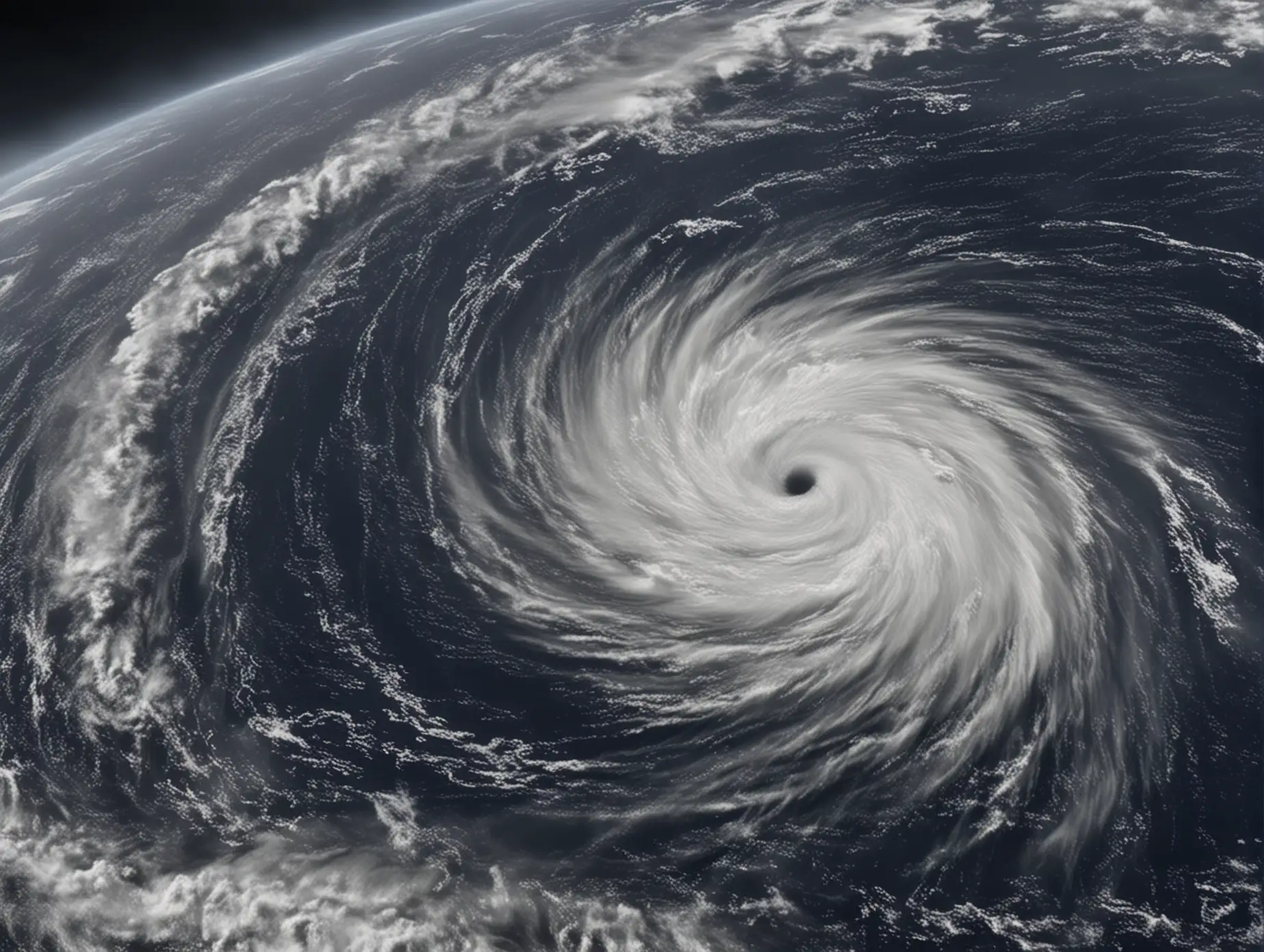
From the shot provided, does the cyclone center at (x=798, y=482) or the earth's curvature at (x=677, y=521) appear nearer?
the earth's curvature at (x=677, y=521)

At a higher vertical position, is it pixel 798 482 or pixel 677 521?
pixel 677 521

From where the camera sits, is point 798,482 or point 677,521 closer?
point 677,521

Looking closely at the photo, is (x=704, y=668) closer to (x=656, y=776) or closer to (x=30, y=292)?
(x=656, y=776)

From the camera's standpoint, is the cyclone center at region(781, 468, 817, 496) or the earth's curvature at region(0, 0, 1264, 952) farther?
the cyclone center at region(781, 468, 817, 496)

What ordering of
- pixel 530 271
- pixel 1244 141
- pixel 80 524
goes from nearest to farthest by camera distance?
pixel 80 524 → pixel 1244 141 → pixel 530 271

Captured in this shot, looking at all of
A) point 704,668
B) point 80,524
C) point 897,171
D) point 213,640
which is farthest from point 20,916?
point 897,171
